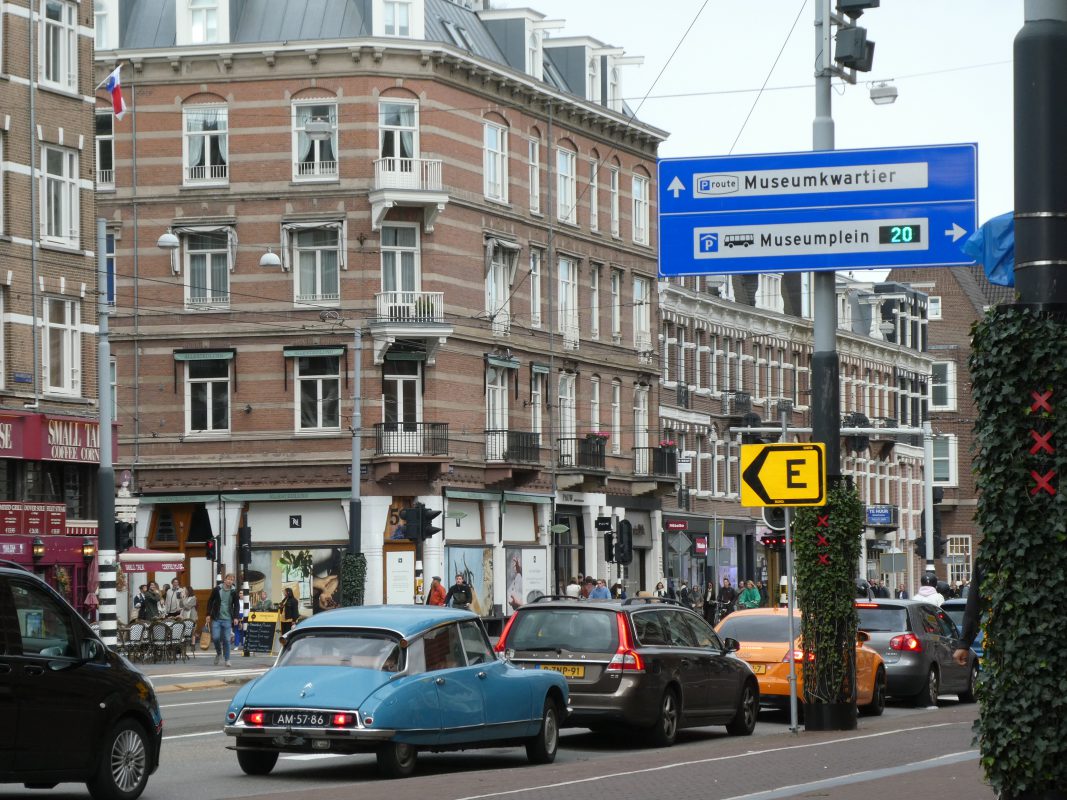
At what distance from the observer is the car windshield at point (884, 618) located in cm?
2886

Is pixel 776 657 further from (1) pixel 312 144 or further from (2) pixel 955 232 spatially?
(1) pixel 312 144

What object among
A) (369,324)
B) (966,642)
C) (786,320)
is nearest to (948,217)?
(966,642)

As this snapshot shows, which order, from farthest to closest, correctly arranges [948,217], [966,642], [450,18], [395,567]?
[450,18]
[395,567]
[948,217]
[966,642]

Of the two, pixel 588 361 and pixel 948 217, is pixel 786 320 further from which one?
pixel 948 217

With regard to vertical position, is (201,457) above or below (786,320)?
below

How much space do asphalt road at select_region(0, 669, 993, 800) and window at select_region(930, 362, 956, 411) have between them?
82.4 metres

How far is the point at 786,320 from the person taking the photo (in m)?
82.5

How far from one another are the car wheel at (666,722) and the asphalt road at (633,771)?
0.59 feet

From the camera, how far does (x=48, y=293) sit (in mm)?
42031

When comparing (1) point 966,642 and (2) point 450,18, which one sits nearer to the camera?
(1) point 966,642

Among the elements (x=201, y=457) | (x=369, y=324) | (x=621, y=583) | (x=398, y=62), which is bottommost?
(x=621, y=583)

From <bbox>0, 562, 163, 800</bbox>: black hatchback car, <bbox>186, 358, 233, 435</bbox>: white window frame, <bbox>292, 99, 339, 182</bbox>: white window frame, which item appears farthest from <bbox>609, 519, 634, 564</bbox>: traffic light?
<bbox>0, 562, 163, 800</bbox>: black hatchback car

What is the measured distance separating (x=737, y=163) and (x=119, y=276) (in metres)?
35.4

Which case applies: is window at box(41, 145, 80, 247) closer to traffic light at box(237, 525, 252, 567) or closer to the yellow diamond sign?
traffic light at box(237, 525, 252, 567)
